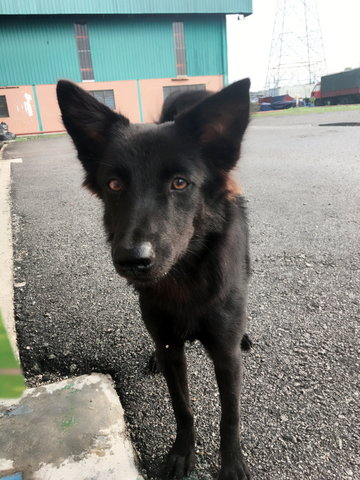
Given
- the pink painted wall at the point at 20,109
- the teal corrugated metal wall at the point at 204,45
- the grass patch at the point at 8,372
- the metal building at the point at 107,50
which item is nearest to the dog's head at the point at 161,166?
the grass patch at the point at 8,372

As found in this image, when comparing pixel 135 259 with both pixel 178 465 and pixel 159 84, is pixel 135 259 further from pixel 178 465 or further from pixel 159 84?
pixel 159 84

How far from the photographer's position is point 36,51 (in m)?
27.1

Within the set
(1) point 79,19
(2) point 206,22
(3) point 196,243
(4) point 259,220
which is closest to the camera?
(3) point 196,243

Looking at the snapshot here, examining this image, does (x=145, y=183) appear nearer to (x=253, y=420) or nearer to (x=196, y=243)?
(x=196, y=243)

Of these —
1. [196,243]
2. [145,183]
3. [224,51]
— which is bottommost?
[196,243]

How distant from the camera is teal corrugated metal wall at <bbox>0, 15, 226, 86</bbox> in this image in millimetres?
26656

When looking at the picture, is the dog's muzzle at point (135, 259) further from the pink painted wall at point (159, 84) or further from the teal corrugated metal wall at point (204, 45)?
the teal corrugated metal wall at point (204, 45)

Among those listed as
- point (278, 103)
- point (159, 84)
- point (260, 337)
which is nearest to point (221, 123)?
point (260, 337)

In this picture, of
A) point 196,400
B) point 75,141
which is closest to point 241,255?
point 196,400

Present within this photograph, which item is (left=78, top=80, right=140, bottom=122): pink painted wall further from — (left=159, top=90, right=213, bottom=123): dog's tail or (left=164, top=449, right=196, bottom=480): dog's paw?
(left=164, top=449, right=196, bottom=480): dog's paw

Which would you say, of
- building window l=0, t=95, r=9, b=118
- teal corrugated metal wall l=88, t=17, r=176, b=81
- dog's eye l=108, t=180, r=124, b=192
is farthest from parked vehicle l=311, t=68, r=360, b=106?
dog's eye l=108, t=180, r=124, b=192

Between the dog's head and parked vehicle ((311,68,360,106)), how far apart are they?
41151mm

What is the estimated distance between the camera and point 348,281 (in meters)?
3.00

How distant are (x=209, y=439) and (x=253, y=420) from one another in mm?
235
